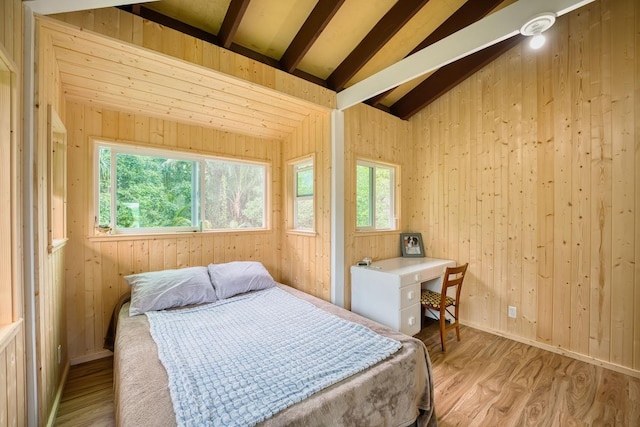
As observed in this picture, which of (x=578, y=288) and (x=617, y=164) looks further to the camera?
(x=578, y=288)

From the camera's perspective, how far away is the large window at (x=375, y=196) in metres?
3.08

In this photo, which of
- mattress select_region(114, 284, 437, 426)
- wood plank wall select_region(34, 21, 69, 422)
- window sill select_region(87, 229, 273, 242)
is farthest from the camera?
window sill select_region(87, 229, 273, 242)

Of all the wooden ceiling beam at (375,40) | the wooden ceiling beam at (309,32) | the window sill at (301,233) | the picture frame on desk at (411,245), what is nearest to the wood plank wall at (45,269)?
the wooden ceiling beam at (309,32)

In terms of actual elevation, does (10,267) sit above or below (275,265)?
above

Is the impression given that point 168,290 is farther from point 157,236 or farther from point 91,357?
point 91,357

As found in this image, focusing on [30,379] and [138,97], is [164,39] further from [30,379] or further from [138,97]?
[30,379]

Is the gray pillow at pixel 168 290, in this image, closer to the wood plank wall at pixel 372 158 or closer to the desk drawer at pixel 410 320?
the wood plank wall at pixel 372 158

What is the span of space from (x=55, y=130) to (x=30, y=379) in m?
1.60

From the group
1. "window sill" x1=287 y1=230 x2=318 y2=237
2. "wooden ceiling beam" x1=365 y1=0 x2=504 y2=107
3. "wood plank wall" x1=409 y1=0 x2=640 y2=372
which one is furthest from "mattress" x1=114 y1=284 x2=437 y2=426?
"wooden ceiling beam" x1=365 y1=0 x2=504 y2=107

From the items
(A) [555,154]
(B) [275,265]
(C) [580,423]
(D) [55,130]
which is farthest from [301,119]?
A: (C) [580,423]

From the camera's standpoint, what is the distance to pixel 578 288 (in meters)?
2.33

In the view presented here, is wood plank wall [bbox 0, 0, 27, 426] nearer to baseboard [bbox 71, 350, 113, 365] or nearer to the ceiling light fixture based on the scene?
baseboard [bbox 71, 350, 113, 365]

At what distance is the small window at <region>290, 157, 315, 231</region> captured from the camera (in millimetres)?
3084

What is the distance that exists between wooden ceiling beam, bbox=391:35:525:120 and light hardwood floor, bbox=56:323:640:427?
279 centimetres
